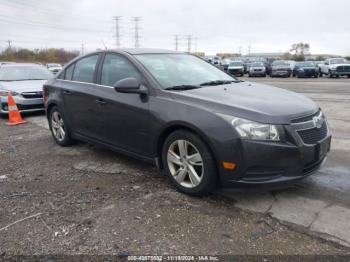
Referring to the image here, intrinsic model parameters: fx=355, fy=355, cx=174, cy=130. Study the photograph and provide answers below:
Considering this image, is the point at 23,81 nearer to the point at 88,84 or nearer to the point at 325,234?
the point at 88,84

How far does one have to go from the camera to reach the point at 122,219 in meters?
3.51

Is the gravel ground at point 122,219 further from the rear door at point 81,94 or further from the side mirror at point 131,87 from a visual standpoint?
the side mirror at point 131,87

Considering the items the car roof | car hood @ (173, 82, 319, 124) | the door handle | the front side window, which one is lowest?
the door handle

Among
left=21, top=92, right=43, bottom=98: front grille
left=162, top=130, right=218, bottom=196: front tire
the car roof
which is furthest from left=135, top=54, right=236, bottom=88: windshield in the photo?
left=21, top=92, right=43, bottom=98: front grille

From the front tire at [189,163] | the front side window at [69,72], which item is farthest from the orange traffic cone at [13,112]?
the front tire at [189,163]

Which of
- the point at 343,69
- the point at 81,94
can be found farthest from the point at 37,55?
the point at 81,94

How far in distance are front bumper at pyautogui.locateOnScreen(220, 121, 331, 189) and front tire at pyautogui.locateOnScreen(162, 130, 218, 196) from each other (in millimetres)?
183

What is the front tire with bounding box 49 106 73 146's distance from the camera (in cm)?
608

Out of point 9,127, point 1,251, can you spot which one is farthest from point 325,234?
point 9,127

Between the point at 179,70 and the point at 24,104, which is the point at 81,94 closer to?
the point at 179,70

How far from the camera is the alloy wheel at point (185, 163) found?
12.6ft

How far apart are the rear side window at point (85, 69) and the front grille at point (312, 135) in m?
3.13

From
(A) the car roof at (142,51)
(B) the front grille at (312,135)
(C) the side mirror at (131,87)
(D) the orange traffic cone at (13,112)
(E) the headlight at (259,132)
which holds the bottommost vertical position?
(D) the orange traffic cone at (13,112)

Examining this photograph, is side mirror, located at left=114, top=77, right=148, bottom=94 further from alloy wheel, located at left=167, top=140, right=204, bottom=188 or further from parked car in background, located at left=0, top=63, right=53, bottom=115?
parked car in background, located at left=0, top=63, right=53, bottom=115
